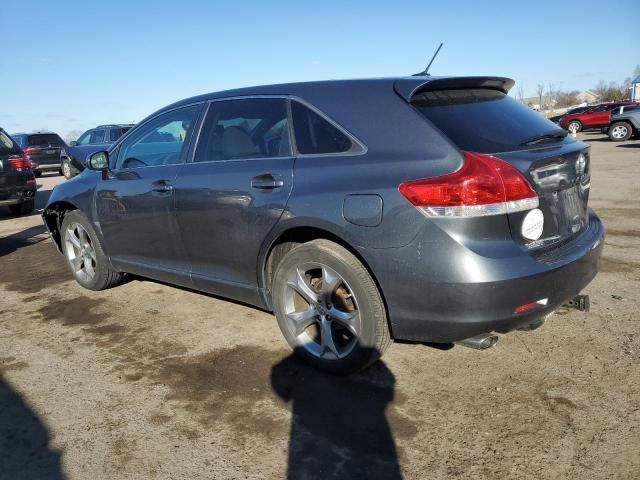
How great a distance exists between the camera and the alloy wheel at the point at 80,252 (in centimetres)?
498

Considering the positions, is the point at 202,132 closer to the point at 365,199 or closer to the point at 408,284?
the point at 365,199

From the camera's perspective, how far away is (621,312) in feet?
12.5

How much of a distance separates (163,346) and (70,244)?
2182 millimetres

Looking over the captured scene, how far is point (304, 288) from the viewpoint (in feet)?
10.3

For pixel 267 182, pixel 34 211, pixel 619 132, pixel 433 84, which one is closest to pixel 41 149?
pixel 34 211

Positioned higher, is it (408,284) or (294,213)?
(294,213)

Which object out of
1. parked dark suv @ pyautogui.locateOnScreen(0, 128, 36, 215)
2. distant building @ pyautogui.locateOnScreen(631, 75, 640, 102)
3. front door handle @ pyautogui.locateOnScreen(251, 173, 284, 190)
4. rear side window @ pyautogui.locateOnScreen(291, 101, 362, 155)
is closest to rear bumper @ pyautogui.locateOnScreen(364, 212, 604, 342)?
rear side window @ pyautogui.locateOnScreen(291, 101, 362, 155)

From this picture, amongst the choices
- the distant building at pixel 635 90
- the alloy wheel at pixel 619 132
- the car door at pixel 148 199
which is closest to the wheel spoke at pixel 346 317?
the car door at pixel 148 199

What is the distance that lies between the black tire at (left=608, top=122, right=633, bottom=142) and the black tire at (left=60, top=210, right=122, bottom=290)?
23.5 m

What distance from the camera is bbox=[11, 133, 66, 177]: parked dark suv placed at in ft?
63.6

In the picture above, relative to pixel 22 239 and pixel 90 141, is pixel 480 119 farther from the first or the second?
pixel 90 141

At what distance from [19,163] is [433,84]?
29.3 feet

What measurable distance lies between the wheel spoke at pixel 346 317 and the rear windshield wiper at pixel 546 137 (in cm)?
130

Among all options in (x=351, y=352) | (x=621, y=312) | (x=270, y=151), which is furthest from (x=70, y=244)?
(x=621, y=312)
